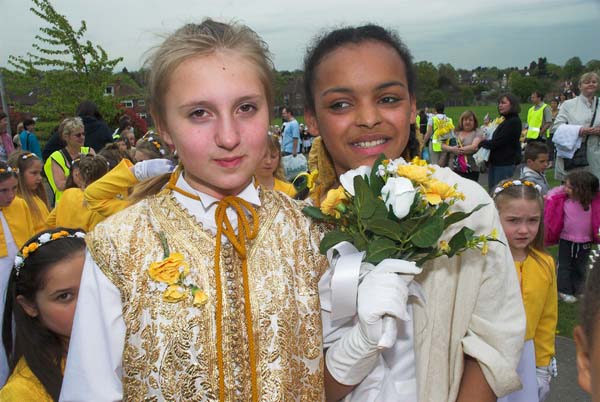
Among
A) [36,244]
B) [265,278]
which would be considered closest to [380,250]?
[265,278]

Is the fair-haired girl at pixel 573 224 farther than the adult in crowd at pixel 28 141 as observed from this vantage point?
No

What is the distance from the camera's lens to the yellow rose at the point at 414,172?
5.67 feet

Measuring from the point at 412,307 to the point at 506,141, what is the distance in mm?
8452

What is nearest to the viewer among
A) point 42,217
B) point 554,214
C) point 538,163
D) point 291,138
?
point 42,217

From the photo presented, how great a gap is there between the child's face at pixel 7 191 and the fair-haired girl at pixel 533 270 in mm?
4507

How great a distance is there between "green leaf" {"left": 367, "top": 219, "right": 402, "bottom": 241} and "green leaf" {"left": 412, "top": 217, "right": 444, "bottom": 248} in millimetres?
55

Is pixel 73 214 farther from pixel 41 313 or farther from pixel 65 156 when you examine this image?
pixel 65 156

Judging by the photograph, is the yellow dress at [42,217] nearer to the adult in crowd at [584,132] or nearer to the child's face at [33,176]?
the child's face at [33,176]

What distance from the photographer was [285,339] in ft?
5.53

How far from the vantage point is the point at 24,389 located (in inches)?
92.6

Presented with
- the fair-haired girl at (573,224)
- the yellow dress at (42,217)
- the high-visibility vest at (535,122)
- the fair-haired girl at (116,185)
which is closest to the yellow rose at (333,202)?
the fair-haired girl at (116,185)

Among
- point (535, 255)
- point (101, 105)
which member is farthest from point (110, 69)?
point (535, 255)

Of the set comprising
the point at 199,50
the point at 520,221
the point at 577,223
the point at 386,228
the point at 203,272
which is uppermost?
the point at 199,50

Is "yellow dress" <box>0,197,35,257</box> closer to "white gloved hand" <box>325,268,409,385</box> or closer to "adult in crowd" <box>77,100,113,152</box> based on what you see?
"white gloved hand" <box>325,268,409,385</box>
